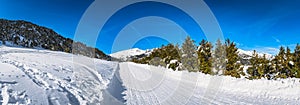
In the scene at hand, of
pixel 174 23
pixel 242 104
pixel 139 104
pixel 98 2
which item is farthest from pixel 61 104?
pixel 174 23

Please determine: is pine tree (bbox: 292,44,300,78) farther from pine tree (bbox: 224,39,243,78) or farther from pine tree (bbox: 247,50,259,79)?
pine tree (bbox: 224,39,243,78)

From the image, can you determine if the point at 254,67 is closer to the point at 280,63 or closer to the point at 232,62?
the point at 280,63

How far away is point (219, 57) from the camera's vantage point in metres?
37.4

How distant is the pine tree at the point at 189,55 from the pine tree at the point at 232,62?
17.4ft

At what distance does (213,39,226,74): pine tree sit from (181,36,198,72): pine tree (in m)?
3.35

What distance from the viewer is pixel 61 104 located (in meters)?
7.44

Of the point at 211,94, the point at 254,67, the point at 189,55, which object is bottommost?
the point at 211,94

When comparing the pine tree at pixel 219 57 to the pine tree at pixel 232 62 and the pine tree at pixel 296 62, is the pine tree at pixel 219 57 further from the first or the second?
the pine tree at pixel 296 62

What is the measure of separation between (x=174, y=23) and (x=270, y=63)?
20247 millimetres

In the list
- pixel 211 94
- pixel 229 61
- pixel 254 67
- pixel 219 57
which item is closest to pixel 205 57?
pixel 219 57

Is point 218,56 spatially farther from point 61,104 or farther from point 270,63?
point 61,104

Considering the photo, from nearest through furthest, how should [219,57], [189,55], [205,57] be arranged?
1. [219,57]
2. [205,57]
3. [189,55]

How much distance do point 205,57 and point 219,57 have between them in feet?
7.43

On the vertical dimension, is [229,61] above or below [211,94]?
above
